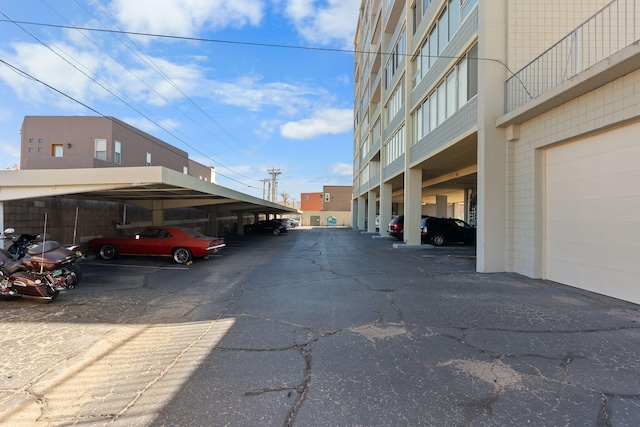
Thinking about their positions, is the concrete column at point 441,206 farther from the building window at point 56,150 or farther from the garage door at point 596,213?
the building window at point 56,150

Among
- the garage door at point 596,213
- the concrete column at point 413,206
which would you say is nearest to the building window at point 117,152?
the concrete column at point 413,206

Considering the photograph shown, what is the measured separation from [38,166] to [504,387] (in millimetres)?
26091

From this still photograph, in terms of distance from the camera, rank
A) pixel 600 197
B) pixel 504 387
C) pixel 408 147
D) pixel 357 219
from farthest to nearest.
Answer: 1. pixel 357 219
2. pixel 408 147
3. pixel 600 197
4. pixel 504 387

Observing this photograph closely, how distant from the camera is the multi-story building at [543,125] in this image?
676cm

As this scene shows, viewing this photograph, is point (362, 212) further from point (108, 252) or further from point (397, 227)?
point (108, 252)

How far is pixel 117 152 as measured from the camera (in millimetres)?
23922

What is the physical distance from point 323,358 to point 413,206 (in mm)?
14707

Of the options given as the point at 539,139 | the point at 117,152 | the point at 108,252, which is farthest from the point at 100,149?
the point at 539,139

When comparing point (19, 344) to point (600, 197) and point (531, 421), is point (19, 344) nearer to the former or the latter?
point (531, 421)

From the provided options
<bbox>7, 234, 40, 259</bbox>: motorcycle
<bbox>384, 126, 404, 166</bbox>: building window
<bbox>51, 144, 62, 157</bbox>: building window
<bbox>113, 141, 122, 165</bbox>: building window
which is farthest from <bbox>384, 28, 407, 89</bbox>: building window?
<bbox>51, 144, 62, 157</bbox>: building window

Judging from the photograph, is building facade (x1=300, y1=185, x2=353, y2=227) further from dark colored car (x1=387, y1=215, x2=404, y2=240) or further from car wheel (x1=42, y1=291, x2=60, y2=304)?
car wheel (x1=42, y1=291, x2=60, y2=304)

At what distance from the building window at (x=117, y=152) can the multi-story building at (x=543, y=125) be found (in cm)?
1941

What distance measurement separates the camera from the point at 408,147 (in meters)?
18.1

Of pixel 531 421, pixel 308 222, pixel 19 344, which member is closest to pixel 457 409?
pixel 531 421
